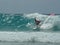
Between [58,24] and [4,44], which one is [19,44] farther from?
[58,24]

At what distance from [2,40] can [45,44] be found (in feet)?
2.91

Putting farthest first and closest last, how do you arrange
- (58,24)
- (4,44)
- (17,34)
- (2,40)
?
(58,24), (17,34), (2,40), (4,44)

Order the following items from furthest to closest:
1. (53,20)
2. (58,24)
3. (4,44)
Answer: (53,20)
(58,24)
(4,44)

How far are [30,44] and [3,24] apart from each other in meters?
3.23

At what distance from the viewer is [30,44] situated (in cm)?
455

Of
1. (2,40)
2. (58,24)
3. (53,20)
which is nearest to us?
(2,40)

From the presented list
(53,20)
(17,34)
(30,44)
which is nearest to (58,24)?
(53,20)

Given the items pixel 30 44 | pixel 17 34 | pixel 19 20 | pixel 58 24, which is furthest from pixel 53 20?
pixel 30 44

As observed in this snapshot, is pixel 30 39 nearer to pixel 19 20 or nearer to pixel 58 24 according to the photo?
pixel 58 24

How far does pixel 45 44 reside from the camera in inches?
181

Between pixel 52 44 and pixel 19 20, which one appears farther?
pixel 19 20

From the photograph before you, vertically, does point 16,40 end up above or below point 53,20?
above

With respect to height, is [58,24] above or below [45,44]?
below

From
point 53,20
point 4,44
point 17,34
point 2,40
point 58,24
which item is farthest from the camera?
point 53,20
